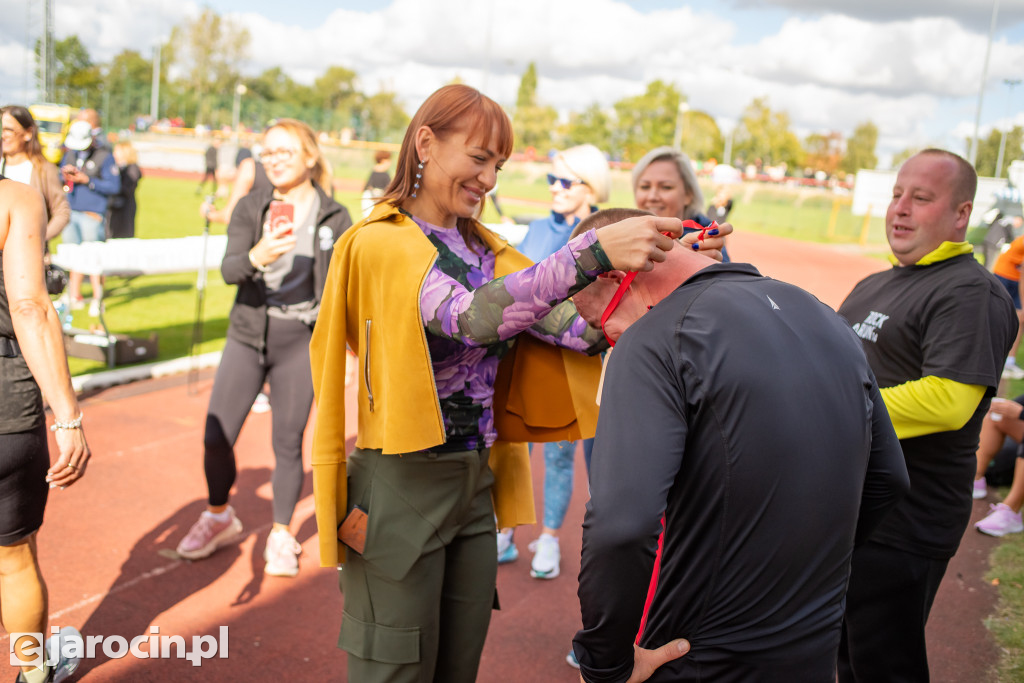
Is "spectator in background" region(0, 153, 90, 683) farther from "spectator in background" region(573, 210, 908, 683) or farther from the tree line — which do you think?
the tree line

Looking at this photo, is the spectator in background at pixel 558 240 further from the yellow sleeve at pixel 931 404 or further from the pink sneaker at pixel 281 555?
the yellow sleeve at pixel 931 404

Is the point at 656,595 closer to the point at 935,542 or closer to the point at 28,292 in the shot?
the point at 935,542

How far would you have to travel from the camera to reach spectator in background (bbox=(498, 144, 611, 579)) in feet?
15.8

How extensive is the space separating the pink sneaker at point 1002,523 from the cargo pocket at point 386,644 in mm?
5237

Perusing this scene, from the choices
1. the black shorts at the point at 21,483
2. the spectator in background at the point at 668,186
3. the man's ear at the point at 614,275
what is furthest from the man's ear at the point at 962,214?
the black shorts at the point at 21,483

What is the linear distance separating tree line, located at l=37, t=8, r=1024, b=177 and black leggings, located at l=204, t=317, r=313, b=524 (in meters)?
58.4

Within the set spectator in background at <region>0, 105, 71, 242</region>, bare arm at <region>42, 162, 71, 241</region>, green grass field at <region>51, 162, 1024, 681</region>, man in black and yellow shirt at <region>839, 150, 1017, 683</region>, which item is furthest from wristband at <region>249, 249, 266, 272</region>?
green grass field at <region>51, 162, 1024, 681</region>

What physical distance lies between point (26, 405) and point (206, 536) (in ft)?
6.74

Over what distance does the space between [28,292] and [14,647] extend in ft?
4.42

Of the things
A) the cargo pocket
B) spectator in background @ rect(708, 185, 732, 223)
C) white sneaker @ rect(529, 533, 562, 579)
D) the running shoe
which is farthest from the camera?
spectator in background @ rect(708, 185, 732, 223)

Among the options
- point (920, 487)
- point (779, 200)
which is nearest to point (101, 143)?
point (920, 487)

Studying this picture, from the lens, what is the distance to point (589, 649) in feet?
5.47

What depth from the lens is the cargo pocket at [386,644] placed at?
2.33m

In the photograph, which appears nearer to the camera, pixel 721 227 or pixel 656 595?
pixel 656 595
